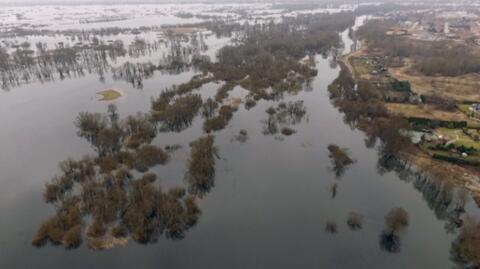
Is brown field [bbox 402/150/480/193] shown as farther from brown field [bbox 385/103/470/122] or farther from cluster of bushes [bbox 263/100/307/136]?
cluster of bushes [bbox 263/100/307/136]

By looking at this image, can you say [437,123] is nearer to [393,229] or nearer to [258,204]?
[393,229]

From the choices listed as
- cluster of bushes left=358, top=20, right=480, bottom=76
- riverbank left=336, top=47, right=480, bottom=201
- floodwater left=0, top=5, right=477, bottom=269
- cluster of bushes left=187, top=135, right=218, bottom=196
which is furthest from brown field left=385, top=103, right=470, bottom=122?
cluster of bushes left=187, top=135, right=218, bottom=196

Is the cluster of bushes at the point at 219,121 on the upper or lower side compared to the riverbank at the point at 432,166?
upper

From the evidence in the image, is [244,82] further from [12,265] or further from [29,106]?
[12,265]

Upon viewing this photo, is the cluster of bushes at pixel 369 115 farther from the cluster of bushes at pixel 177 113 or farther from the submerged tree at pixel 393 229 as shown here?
the cluster of bushes at pixel 177 113

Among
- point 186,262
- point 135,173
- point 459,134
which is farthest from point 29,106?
point 459,134

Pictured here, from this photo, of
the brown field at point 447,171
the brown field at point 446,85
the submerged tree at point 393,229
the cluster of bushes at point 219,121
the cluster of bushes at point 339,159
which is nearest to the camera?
the submerged tree at point 393,229

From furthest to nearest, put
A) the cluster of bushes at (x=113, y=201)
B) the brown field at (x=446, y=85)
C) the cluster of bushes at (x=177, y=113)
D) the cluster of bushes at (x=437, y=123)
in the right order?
the brown field at (x=446, y=85), the cluster of bushes at (x=177, y=113), the cluster of bushes at (x=437, y=123), the cluster of bushes at (x=113, y=201)

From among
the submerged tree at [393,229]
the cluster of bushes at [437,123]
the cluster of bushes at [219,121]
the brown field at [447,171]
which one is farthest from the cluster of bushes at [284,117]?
the submerged tree at [393,229]

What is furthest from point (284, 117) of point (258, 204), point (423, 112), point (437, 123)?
point (258, 204)
